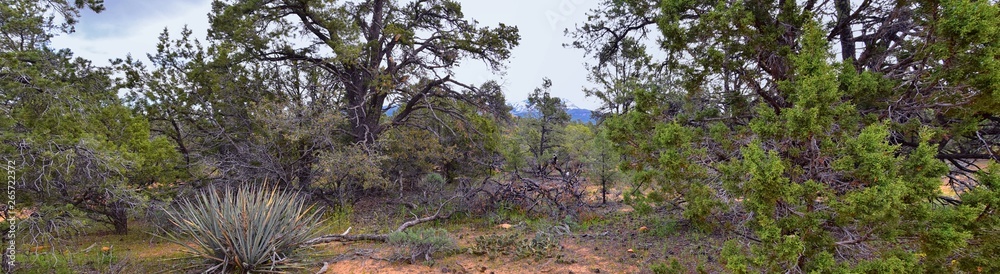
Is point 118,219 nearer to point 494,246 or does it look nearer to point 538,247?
point 494,246

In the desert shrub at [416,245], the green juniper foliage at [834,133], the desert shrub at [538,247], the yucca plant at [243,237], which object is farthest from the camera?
the desert shrub at [538,247]

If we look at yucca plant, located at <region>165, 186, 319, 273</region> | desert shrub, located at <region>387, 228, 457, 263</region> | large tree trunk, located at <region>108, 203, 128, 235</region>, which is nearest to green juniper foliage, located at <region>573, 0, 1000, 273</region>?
desert shrub, located at <region>387, 228, 457, 263</region>

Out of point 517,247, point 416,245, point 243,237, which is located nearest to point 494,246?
point 517,247

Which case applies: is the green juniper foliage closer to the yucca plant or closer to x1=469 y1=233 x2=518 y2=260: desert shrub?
x1=469 y1=233 x2=518 y2=260: desert shrub

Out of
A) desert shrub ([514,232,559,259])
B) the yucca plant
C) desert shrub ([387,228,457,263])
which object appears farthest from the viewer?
desert shrub ([514,232,559,259])

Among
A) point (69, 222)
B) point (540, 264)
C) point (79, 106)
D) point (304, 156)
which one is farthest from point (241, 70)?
point (540, 264)

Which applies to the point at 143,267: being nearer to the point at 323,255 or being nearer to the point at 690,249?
the point at 323,255

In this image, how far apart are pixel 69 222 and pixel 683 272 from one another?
6.74 metres

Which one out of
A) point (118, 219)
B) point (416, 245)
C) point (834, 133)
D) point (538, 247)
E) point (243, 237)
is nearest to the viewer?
point (834, 133)

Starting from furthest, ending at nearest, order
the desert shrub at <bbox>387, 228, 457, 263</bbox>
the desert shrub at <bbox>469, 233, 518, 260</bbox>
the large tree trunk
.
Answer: the large tree trunk → the desert shrub at <bbox>469, 233, 518, 260</bbox> → the desert shrub at <bbox>387, 228, 457, 263</bbox>

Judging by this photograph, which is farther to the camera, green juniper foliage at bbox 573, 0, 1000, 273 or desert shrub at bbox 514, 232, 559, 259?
desert shrub at bbox 514, 232, 559, 259

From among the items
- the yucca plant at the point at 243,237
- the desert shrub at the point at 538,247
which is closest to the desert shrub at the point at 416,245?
the desert shrub at the point at 538,247

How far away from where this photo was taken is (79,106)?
5141 mm

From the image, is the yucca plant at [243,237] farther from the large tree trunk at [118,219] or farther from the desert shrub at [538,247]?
the large tree trunk at [118,219]
